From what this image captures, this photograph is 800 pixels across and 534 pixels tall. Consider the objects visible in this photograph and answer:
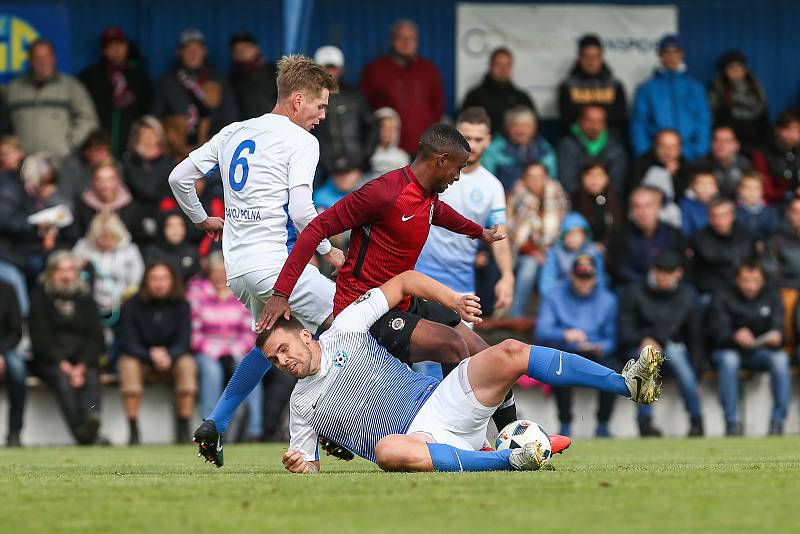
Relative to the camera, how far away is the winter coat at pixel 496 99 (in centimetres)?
1653

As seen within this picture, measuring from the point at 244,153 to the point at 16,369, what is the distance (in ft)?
19.6

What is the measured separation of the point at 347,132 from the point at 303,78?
23.4ft

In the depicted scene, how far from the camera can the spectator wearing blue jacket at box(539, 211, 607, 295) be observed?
14742 mm

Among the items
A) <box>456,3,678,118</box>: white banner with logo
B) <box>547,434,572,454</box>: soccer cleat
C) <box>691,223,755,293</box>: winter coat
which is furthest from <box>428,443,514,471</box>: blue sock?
<box>456,3,678,118</box>: white banner with logo

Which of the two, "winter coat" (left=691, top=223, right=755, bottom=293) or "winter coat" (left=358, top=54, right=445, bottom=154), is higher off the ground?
"winter coat" (left=358, top=54, right=445, bottom=154)

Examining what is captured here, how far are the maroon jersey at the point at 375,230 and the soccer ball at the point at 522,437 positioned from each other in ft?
3.26

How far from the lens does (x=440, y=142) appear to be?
26.1 ft

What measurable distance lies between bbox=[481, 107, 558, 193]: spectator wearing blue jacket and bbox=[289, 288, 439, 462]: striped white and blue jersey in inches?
326

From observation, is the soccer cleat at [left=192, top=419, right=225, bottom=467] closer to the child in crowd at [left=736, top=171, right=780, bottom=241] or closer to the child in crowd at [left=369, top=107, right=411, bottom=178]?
the child in crowd at [left=369, top=107, right=411, bottom=178]

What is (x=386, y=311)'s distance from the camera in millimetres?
7711

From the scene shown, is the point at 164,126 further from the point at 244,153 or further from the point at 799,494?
the point at 799,494

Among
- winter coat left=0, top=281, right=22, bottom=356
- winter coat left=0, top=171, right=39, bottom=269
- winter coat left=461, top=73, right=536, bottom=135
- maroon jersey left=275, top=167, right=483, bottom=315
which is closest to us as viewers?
maroon jersey left=275, top=167, right=483, bottom=315

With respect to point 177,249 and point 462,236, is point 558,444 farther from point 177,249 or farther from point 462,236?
point 177,249

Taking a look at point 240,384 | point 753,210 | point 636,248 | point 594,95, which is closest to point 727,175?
point 753,210
